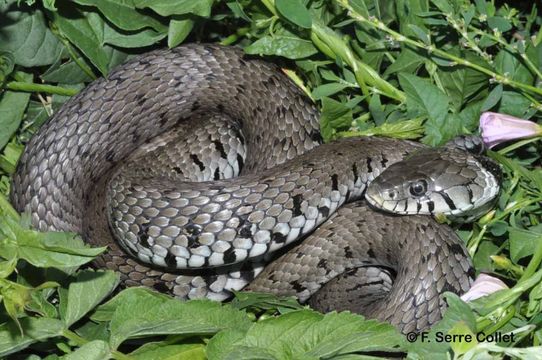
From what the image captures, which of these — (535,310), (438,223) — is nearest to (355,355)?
(535,310)

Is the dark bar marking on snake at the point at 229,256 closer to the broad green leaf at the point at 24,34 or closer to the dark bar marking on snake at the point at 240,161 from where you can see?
the dark bar marking on snake at the point at 240,161

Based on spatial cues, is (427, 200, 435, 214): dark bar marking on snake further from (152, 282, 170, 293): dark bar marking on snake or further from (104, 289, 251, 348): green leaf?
(152, 282, 170, 293): dark bar marking on snake

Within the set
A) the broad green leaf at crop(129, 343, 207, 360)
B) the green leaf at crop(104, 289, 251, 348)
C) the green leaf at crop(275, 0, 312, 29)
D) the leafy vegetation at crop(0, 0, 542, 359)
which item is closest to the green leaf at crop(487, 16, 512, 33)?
the leafy vegetation at crop(0, 0, 542, 359)

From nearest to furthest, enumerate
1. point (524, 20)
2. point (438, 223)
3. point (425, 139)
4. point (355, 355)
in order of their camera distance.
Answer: point (355, 355) → point (438, 223) → point (425, 139) → point (524, 20)

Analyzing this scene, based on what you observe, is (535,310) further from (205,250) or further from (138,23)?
(138,23)

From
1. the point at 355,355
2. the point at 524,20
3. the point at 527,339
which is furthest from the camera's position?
the point at 524,20

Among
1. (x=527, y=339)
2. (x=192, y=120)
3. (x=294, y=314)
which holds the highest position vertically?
(x=192, y=120)

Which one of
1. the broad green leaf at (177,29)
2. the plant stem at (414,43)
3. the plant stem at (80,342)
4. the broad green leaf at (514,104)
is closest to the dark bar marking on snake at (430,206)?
the broad green leaf at (514,104)
